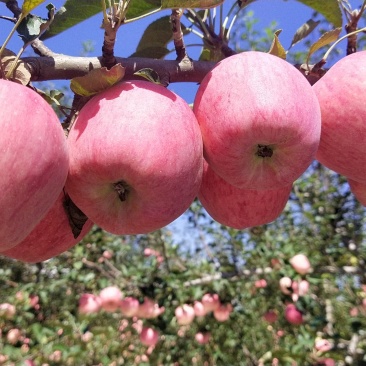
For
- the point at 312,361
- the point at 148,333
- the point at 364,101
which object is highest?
the point at 364,101

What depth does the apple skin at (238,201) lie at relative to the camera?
84 centimetres

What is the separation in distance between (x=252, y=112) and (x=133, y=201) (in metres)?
0.22

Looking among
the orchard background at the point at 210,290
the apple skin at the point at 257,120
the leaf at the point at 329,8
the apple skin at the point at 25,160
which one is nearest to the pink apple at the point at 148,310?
the orchard background at the point at 210,290

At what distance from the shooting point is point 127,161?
59cm

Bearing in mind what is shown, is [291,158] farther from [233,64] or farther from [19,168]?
[19,168]

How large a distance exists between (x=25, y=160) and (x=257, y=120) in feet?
1.06

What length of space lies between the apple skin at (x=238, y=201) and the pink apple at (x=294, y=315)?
2.40m

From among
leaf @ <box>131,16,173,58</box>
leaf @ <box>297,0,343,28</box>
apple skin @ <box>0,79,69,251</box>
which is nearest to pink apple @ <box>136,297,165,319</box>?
leaf @ <box>131,16,173,58</box>

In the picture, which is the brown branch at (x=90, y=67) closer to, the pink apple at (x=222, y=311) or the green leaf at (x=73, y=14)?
the green leaf at (x=73, y=14)

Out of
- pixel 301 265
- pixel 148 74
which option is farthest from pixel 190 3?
pixel 301 265

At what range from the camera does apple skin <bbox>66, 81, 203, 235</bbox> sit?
0.60 metres

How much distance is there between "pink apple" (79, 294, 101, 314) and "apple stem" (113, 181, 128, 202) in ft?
8.55

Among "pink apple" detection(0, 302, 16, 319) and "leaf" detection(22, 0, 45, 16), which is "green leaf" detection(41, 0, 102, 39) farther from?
"pink apple" detection(0, 302, 16, 319)

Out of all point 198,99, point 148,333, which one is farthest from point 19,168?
point 148,333
